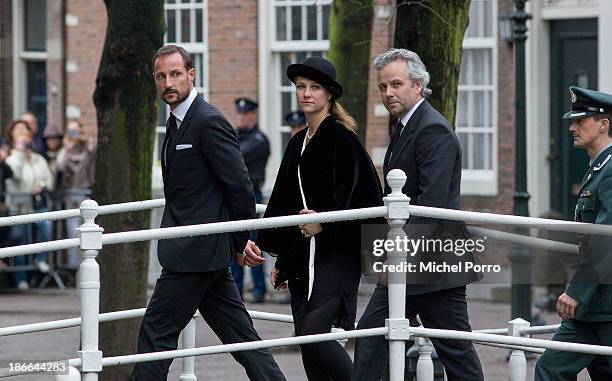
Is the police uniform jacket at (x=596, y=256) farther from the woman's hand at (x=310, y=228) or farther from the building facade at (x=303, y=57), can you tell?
the building facade at (x=303, y=57)

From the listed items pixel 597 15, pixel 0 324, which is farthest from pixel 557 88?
pixel 0 324

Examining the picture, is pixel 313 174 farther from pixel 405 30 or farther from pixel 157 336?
pixel 405 30

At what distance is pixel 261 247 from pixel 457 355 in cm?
116

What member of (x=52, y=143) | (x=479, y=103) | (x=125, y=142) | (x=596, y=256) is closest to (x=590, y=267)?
(x=596, y=256)

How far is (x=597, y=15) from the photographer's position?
1877 centimetres

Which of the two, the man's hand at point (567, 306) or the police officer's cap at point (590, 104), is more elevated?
the police officer's cap at point (590, 104)

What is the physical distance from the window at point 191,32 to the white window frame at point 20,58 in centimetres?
346

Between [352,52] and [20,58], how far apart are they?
10.9 metres

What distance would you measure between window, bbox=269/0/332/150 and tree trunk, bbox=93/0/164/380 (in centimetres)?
972

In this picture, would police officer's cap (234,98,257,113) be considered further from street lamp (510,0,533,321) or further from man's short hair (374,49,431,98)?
man's short hair (374,49,431,98)

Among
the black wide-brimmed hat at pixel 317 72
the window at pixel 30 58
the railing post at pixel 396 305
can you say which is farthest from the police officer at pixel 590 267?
the window at pixel 30 58

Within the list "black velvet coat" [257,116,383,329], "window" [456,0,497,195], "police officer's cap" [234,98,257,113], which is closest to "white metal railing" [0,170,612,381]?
"black velvet coat" [257,116,383,329]

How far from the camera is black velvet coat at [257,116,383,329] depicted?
8.00 meters

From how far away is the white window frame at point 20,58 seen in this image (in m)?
24.6
